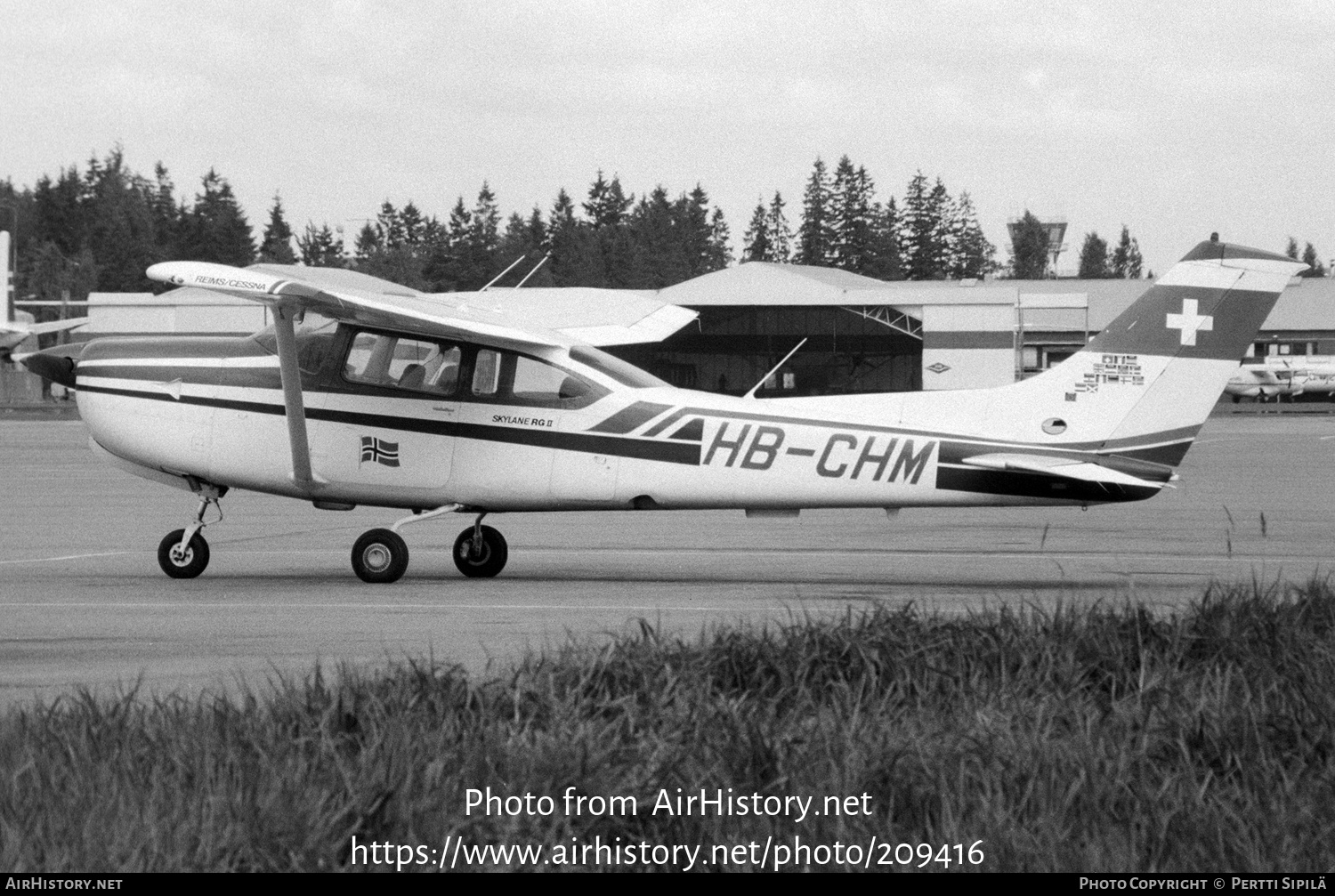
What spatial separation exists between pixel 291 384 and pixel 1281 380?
7510 cm

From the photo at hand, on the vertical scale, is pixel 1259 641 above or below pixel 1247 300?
below

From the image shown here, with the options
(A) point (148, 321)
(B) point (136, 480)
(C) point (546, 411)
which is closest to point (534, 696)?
(C) point (546, 411)

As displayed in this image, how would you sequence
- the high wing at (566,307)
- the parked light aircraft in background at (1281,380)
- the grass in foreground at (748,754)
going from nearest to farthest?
the grass in foreground at (748,754) → the high wing at (566,307) → the parked light aircraft in background at (1281,380)

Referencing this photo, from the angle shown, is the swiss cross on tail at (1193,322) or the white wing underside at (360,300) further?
the swiss cross on tail at (1193,322)

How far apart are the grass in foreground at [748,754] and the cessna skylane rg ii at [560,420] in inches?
185

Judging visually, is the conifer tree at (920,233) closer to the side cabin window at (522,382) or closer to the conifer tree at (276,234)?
the conifer tree at (276,234)

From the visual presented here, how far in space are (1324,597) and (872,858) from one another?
4.17 metres

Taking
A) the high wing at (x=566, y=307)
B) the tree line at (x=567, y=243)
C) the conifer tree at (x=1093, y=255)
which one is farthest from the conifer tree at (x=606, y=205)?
the high wing at (x=566, y=307)

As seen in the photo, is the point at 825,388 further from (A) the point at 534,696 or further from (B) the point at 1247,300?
(A) the point at 534,696

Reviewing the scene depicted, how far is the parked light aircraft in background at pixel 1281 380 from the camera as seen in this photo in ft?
258

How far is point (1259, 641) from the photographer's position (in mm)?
6828

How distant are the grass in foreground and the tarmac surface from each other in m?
0.77

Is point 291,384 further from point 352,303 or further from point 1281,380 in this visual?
point 1281,380

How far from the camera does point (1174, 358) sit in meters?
11.3
